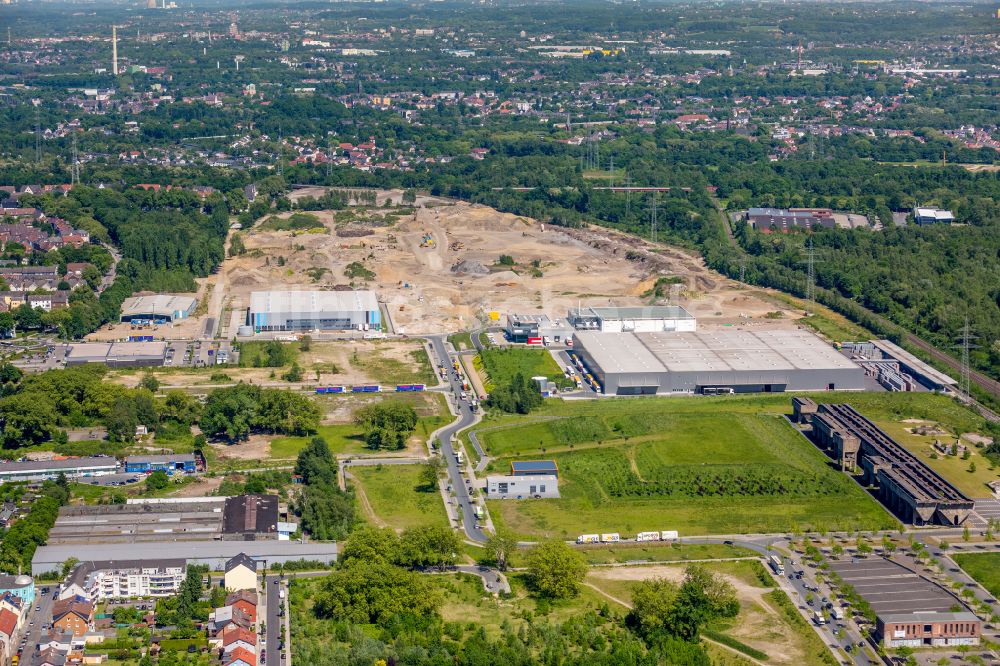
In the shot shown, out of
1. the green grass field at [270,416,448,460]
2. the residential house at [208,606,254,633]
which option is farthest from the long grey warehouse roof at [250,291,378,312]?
the residential house at [208,606,254,633]

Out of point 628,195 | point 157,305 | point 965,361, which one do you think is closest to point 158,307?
point 157,305

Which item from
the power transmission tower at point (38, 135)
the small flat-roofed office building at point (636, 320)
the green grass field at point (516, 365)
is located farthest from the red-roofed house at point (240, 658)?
the power transmission tower at point (38, 135)

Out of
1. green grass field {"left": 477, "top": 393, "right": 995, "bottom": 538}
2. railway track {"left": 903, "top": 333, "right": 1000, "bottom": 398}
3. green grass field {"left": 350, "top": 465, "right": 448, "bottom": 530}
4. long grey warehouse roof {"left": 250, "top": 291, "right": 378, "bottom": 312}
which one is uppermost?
long grey warehouse roof {"left": 250, "top": 291, "right": 378, "bottom": 312}

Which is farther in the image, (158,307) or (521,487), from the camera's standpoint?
(158,307)

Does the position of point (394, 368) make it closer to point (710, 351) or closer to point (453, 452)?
point (453, 452)

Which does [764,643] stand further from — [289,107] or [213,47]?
[213,47]

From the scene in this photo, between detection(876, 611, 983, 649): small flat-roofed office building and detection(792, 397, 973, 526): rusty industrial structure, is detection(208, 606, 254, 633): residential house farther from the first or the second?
detection(792, 397, 973, 526): rusty industrial structure

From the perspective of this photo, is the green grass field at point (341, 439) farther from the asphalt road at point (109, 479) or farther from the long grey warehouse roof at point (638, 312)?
the long grey warehouse roof at point (638, 312)
